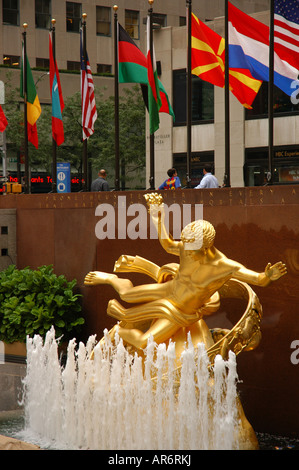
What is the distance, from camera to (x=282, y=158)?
28.6 metres

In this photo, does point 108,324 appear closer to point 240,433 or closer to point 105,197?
point 105,197

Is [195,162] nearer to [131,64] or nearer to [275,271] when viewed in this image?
[131,64]

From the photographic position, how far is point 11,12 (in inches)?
1578

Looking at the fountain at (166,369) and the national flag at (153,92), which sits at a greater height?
the national flag at (153,92)

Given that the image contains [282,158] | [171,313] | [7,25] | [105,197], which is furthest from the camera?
[7,25]

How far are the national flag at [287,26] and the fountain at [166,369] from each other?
313 cm

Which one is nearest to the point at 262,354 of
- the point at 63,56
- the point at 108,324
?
the point at 108,324

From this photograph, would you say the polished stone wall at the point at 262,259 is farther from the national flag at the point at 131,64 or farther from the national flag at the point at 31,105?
the national flag at the point at 31,105

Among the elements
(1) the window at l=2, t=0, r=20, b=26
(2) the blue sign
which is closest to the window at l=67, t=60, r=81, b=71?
(1) the window at l=2, t=0, r=20, b=26

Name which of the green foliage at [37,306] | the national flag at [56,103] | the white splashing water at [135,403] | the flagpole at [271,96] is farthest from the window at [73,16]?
the white splashing water at [135,403]

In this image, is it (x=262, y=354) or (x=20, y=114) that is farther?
(x=20, y=114)

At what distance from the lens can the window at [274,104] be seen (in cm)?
2789

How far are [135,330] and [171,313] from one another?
0.61 meters

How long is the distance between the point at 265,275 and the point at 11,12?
1392 inches
